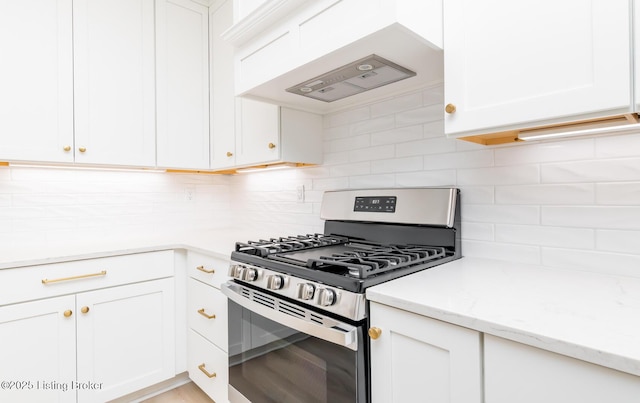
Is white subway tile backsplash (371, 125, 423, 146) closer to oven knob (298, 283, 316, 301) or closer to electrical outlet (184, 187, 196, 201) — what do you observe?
oven knob (298, 283, 316, 301)

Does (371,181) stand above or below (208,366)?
above

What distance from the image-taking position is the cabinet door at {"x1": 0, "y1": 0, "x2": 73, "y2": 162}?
5.78 feet

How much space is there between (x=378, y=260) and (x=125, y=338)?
5.19 ft

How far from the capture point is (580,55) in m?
0.88

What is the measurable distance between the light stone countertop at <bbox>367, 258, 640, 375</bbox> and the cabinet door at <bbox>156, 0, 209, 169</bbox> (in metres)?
→ 1.88

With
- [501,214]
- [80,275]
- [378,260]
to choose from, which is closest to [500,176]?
[501,214]

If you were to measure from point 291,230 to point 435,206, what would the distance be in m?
1.11

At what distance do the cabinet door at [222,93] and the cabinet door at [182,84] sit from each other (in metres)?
0.06

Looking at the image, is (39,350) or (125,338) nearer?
(39,350)

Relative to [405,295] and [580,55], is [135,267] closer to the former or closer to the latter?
[405,295]

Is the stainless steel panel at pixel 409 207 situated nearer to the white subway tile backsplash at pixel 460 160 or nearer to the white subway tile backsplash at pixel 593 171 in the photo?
the white subway tile backsplash at pixel 460 160

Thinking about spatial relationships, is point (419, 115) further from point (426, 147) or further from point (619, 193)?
point (619, 193)

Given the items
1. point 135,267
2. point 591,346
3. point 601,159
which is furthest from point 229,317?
point 601,159

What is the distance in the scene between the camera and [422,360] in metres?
0.88
